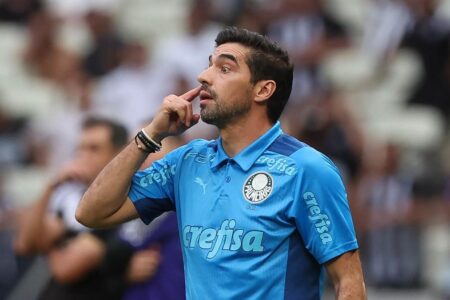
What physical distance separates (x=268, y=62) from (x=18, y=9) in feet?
34.4

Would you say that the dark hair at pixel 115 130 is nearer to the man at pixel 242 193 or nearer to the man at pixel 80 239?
the man at pixel 80 239

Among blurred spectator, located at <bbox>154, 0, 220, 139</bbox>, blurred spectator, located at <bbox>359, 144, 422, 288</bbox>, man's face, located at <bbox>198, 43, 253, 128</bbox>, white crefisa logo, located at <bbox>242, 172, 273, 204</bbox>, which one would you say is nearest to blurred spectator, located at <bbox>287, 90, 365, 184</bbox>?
blurred spectator, located at <bbox>359, 144, 422, 288</bbox>

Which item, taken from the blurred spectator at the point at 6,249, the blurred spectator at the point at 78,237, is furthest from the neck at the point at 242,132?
the blurred spectator at the point at 6,249

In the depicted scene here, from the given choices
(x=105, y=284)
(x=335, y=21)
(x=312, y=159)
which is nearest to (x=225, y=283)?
(x=312, y=159)

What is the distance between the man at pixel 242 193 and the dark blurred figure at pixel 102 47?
29.8 feet

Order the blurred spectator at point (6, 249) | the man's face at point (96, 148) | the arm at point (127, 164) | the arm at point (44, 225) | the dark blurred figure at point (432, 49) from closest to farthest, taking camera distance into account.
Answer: the arm at point (127, 164)
the arm at point (44, 225)
the man's face at point (96, 148)
the blurred spectator at point (6, 249)
the dark blurred figure at point (432, 49)

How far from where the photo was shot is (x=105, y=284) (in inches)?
271

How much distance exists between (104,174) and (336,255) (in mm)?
1013

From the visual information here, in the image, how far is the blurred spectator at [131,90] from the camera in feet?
42.0

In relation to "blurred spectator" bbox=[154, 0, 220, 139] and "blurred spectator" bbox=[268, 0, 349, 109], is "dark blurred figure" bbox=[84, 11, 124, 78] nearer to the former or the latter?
"blurred spectator" bbox=[154, 0, 220, 139]

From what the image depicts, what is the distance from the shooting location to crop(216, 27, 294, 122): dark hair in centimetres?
488

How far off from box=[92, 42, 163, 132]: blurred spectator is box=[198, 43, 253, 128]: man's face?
772cm

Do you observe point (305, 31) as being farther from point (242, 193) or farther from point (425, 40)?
point (242, 193)

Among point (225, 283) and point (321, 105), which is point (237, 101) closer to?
point (225, 283)
